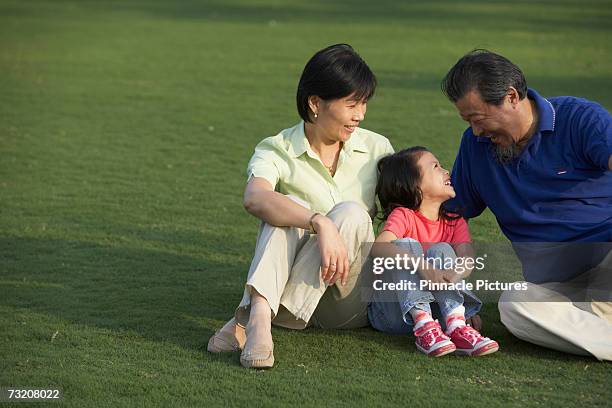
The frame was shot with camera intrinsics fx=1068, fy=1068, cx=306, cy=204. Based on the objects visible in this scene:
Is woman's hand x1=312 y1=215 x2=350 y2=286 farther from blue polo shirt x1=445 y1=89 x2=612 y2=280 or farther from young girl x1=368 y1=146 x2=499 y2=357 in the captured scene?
blue polo shirt x1=445 y1=89 x2=612 y2=280

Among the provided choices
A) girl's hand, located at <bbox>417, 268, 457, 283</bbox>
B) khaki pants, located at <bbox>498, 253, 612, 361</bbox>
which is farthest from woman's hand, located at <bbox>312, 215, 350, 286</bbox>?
khaki pants, located at <bbox>498, 253, 612, 361</bbox>

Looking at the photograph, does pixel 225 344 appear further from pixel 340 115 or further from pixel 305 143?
pixel 340 115

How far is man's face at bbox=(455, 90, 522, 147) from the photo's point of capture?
4504mm

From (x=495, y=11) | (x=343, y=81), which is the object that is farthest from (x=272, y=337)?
(x=495, y=11)

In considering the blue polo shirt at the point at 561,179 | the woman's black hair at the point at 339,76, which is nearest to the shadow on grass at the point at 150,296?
the blue polo shirt at the point at 561,179

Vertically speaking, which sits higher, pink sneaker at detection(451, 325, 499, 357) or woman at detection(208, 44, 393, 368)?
woman at detection(208, 44, 393, 368)

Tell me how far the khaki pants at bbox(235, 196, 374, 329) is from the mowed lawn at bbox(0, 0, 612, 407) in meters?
0.22

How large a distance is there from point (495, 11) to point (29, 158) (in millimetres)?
16009

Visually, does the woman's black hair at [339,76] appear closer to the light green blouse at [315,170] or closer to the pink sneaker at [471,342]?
the light green blouse at [315,170]

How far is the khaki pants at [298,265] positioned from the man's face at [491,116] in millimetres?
609

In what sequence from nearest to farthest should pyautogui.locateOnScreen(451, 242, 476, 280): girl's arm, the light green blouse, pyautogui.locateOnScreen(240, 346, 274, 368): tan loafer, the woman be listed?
pyautogui.locateOnScreen(240, 346, 274, 368): tan loafer
the woman
pyautogui.locateOnScreen(451, 242, 476, 280): girl's arm
the light green blouse

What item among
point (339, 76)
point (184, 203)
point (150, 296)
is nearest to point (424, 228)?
point (339, 76)

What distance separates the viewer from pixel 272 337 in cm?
482

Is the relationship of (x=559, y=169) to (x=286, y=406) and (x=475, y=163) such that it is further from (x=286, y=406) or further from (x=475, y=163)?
(x=286, y=406)
